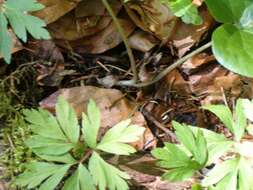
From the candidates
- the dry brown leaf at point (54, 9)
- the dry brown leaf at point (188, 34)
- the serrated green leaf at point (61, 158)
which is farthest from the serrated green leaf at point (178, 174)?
the dry brown leaf at point (54, 9)

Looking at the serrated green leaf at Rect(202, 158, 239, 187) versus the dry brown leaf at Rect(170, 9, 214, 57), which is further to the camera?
the dry brown leaf at Rect(170, 9, 214, 57)

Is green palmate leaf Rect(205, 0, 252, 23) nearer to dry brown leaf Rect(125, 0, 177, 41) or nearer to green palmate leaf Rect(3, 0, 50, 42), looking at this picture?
dry brown leaf Rect(125, 0, 177, 41)

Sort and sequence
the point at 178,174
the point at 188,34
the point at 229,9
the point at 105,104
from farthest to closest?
1. the point at 188,34
2. the point at 105,104
3. the point at 229,9
4. the point at 178,174

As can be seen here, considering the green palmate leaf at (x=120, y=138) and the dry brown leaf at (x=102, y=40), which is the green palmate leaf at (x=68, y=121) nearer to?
the green palmate leaf at (x=120, y=138)

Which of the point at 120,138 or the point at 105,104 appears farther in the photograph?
the point at 105,104

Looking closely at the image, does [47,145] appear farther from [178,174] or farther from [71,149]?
[178,174]

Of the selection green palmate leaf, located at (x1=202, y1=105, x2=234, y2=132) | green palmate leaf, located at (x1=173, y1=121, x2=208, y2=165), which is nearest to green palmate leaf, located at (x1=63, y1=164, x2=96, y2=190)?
green palmate leaf, located at (x1=173, y1=121, x2=208, y2=165)

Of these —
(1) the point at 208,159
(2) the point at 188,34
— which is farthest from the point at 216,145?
(2) the point at 188,34
